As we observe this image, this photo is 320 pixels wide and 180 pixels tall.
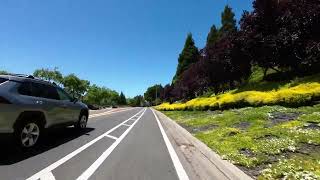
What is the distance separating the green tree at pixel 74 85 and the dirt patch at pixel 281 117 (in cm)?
8993

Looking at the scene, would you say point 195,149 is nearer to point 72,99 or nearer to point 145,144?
→ point 145,144

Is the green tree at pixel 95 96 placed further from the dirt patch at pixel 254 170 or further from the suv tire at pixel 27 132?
the dirt patch at pixel 254 170

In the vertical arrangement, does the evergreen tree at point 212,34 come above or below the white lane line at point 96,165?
above

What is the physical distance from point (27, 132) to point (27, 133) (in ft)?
0.09

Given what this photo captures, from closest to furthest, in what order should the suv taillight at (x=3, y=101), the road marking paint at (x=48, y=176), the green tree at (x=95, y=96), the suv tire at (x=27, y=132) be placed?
the road marking paint at (x=48, y=176) → the suv taillight at (x=3, y=101) → the suv tire at (x=27, y=132) → the green tree at (x=95, y=96)

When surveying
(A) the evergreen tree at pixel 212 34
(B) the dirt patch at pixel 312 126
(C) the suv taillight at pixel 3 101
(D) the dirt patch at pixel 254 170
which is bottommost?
(D) the dirt patch at pixel 254 170

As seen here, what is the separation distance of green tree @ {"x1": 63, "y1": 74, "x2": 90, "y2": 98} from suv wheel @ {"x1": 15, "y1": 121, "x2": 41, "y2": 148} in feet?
302

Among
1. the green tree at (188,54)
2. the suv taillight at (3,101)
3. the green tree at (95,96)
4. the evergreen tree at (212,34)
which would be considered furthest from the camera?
the green tree at (95,96)

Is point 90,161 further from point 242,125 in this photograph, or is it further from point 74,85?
point 74,85

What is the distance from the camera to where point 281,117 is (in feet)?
42.7

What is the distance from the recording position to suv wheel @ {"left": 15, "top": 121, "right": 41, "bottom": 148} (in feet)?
27.1

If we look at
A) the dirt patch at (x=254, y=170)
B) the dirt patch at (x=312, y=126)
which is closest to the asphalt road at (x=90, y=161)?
the dirt patch at (x=254, y=170)

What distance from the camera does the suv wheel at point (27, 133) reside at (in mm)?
8250

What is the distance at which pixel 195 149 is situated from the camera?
9867 millimetres
